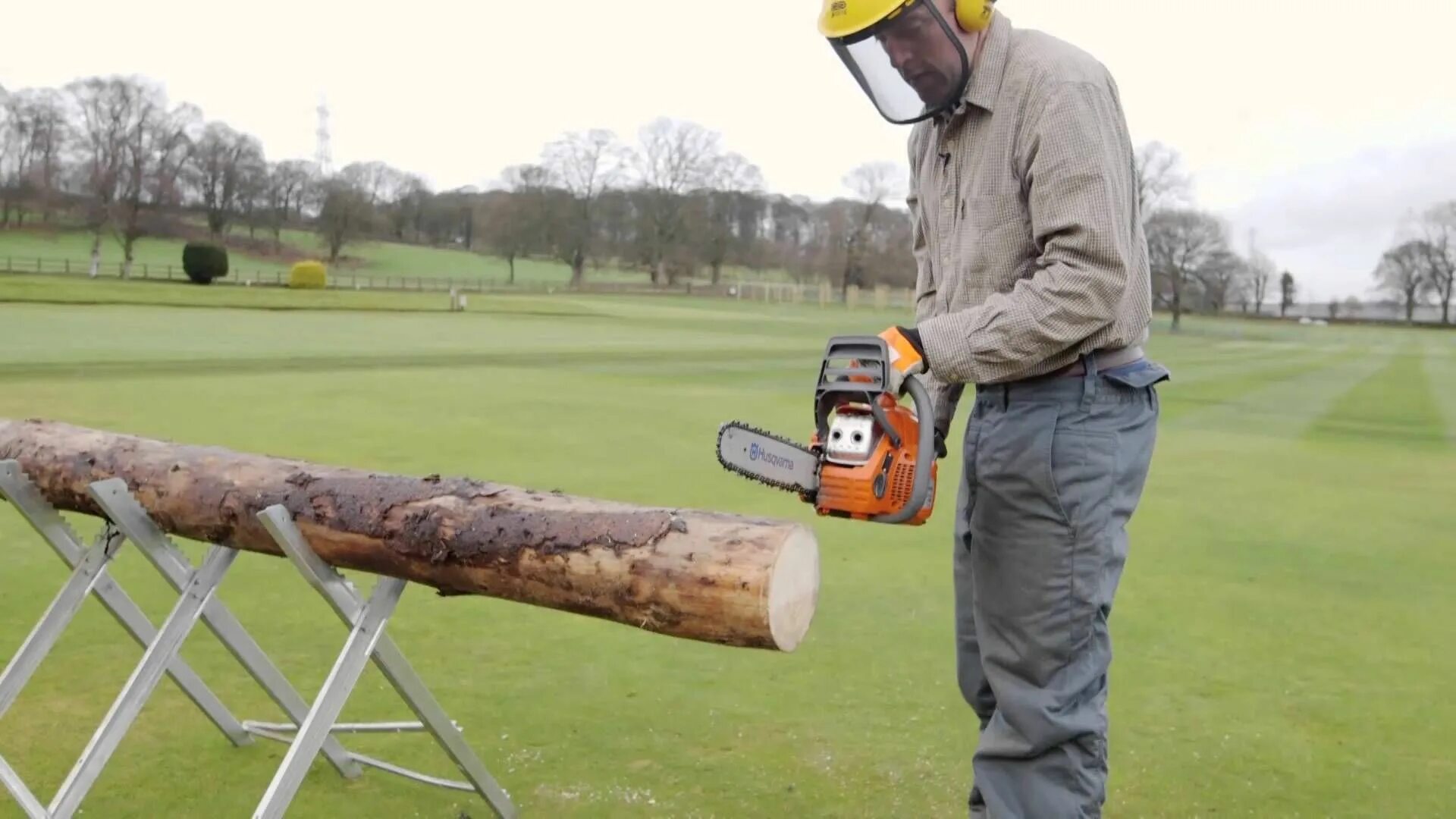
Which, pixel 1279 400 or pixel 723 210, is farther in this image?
pixel 723 210

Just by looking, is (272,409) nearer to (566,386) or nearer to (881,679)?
(566,386)

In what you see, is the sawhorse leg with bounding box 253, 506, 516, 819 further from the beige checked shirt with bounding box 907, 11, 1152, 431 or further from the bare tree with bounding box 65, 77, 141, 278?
the bare tree with bounding box 65, 77, 141, 278

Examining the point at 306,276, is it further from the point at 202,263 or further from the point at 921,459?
the point at 921,459

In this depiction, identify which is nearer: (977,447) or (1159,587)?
(977,447)

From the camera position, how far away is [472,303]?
53.2 metres

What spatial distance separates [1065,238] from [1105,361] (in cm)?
37

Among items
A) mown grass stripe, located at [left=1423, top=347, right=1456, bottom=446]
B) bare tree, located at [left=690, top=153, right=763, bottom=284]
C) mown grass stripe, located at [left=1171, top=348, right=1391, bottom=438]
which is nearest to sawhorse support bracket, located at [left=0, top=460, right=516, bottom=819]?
mown grass stripe, located at [left=1171, top=348, right=1391, bottom=438]

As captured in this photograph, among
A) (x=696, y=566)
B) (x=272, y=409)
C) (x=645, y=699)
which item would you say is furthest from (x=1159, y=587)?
(x=272, y=409)

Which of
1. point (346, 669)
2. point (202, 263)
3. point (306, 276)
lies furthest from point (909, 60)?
point (306, 276)

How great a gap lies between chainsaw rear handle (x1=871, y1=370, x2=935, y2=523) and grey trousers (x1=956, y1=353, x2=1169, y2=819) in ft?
0.65

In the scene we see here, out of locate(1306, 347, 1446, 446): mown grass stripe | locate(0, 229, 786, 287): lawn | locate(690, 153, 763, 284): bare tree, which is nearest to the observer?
locate(1306, 347, 1446, 446): mown grass stripe

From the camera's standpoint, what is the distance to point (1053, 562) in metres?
2.79

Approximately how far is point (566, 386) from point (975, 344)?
49.6 feet

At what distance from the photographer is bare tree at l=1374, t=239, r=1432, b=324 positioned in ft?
244
